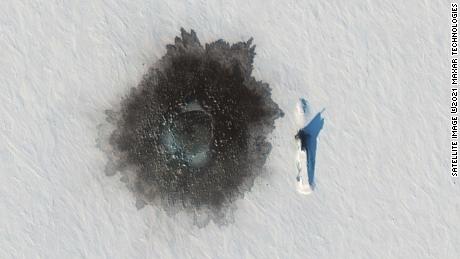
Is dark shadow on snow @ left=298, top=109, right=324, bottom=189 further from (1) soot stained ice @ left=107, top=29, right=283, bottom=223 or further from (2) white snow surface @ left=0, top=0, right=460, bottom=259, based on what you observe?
(1) soot stained ice @ left=107, top=29, right=283, bottom=223

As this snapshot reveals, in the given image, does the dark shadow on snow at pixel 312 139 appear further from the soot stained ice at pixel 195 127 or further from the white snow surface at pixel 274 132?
the soot stained ice at pixel 195 127

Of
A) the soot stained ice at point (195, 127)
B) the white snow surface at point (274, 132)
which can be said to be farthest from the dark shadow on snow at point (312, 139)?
the soot stained ice at point (195, 127)

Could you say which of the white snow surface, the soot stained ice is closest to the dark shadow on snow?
the white snow surface

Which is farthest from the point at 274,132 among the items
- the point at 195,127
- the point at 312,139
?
the point at 195,127

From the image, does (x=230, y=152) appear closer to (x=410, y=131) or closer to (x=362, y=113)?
(x=362, y=113)

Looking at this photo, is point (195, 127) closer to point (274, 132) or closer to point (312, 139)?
point (274, 132)
